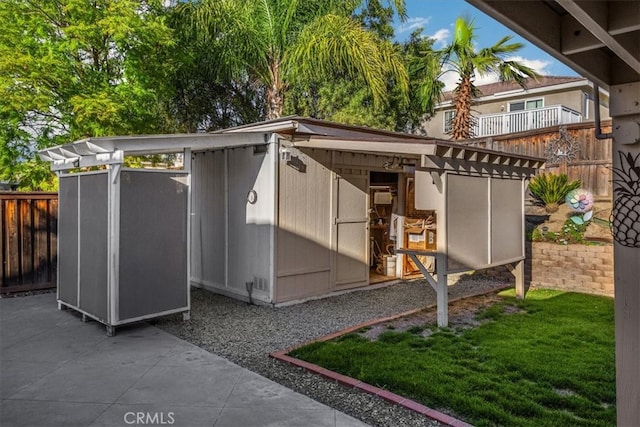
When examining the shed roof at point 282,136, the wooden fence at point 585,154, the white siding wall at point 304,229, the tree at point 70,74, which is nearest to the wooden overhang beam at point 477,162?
the shed roof at point 282,136

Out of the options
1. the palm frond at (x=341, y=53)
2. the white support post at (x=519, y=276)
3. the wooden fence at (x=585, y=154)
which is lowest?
the white support post at (x=519, y=276)

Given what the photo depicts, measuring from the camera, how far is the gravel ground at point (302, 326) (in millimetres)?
3330

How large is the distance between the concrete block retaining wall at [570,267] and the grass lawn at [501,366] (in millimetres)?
1605

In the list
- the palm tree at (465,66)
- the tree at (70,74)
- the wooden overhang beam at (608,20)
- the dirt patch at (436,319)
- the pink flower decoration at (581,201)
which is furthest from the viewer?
the palm tree at (465,66)

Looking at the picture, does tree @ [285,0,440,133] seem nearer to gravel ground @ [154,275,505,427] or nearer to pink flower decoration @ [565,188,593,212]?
pink flower decoration @ [565,188,593,212]

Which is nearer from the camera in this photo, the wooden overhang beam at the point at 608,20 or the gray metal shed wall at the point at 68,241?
the wooden overhang beam at the point at 608,20

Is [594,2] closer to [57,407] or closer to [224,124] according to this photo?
[57,407]

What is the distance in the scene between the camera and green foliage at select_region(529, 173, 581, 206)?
29.7 ft

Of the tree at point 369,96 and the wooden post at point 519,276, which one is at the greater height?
the tree at point 369,96

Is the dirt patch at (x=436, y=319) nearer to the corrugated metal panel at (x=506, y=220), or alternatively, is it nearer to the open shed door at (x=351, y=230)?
the corrugated metal panel at (x=506, y=220)

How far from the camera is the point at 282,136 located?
21.0 ft

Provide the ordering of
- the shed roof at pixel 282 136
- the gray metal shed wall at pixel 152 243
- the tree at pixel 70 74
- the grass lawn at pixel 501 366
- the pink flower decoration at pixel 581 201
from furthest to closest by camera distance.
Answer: the tree at pixel 70 74
the pink flower decoration at pixel 581 201
the gray metal shed wall at pixel 152 243
the shed roof at pixel 282 136
the grass lawn at pixel 501 366

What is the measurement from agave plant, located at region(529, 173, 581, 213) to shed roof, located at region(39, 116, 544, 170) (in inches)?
83.1

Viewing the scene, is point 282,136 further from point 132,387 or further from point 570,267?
point 570,267
